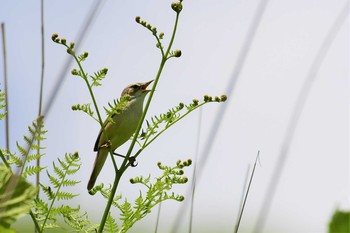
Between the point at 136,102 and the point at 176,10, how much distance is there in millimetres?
1924

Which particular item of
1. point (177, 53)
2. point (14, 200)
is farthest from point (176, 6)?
point (14, 200)

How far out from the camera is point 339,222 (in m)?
0.58

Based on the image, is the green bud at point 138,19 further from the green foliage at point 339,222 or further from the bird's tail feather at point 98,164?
the bird's tail feather at point 98,164

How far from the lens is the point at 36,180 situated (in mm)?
1647

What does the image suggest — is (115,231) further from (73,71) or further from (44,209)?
(73,71)

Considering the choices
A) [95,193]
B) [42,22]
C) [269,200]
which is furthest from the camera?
[42,22]

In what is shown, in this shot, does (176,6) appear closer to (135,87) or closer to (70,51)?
(70,51)

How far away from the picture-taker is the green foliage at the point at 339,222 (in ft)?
1.89

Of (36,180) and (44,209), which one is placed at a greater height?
(36,180)

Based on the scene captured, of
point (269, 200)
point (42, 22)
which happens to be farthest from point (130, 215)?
point (42, 22)

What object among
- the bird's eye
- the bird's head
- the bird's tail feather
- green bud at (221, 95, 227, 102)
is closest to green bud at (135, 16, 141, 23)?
green bud at (221, 95, 227, 102)

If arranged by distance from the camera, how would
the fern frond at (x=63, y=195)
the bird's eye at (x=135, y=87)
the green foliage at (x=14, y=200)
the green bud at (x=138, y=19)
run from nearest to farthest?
the green foliage at (x=14, y=200) < the fern frond at (x=63, y=195) < the green bud at (x=138, y=19) < the bird's eye at (x=135, y=87)

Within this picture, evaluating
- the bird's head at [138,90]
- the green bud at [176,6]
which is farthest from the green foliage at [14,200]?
the bird's head at [138,90]

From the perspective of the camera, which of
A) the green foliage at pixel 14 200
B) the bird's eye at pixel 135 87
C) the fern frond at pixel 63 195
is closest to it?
the green foliage at pixel 14 200
